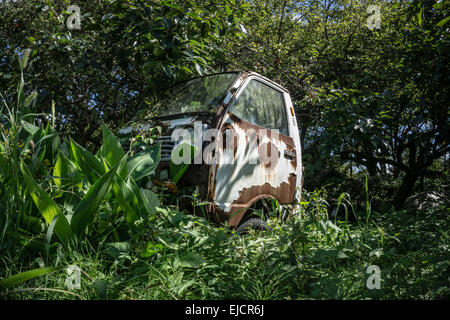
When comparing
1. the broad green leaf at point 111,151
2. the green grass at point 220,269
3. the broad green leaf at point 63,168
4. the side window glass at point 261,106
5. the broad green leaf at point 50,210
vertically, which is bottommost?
the green grass at point 220,269

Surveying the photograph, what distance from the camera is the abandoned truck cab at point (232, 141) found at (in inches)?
98.6

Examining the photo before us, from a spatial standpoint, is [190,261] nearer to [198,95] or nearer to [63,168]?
[63,168]

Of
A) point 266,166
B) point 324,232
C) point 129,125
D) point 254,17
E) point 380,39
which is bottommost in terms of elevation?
point 324,232

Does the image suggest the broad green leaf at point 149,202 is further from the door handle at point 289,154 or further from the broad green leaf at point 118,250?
the door handle at point 289,154

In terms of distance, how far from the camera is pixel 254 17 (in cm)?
838

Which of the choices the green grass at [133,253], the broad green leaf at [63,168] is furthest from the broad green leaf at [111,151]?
the broad green leaf at [63,168]

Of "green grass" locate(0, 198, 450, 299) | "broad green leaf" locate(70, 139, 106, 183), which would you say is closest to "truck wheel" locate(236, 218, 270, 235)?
"green grass" locate(0, 198, 450, 299)

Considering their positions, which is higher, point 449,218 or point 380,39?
point 380,39

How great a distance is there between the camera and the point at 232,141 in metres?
2.69

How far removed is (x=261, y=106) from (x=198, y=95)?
66 centimetres
